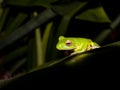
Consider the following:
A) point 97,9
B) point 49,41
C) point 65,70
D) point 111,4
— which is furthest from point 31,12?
point 65,70

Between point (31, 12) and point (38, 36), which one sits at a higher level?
point (31, 12)

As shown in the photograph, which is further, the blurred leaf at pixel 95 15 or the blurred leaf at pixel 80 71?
the blurred leaf at pixel 95 15

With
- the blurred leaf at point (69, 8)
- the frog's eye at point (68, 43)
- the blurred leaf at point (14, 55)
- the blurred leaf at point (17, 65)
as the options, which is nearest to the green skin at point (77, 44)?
the frog's eye at point (68, 43)

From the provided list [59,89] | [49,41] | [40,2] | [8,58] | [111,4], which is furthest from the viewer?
[111,4]

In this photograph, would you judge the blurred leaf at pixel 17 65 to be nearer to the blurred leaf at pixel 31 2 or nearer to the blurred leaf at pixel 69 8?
the blurred leaf at pixel 31 2

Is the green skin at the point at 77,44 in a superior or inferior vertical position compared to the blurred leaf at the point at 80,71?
superior

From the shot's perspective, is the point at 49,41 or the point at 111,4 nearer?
the point at 49,41

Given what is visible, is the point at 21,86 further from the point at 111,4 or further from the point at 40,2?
the point at 111,4

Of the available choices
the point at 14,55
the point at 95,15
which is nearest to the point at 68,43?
the point at 95,15

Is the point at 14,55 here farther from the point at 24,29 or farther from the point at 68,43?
the point at 68,43
